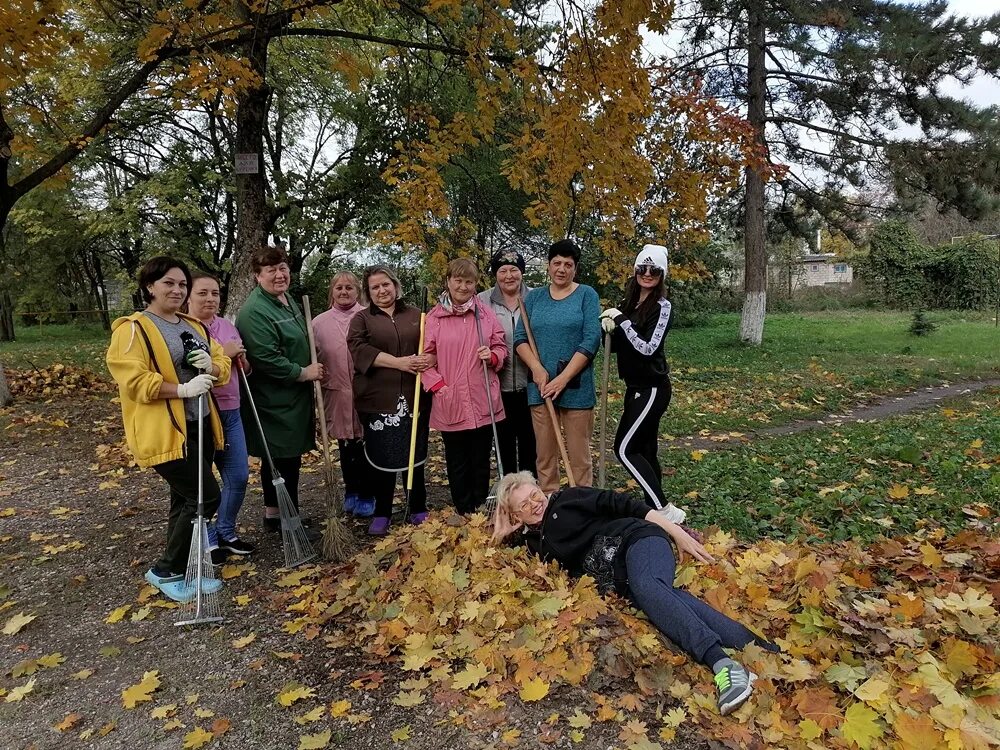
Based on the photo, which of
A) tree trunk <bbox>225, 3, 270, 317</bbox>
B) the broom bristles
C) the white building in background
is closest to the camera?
the broom bristles

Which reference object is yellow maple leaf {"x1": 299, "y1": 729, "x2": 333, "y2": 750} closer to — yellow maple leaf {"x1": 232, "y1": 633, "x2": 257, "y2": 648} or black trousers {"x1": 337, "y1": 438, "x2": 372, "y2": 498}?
yellow maple leaf {"x1": 232, "y1": 633, "x2": 257, "y2": 648}

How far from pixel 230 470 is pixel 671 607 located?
109 inches

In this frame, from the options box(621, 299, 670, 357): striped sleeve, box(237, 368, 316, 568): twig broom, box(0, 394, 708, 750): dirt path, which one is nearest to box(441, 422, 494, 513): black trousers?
box(0, 394, 708, 750): dirt path

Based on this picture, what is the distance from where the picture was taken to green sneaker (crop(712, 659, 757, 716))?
2352 millimetres

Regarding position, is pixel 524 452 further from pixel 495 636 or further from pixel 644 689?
pixel 644 689

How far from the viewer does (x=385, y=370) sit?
4246 millimetres

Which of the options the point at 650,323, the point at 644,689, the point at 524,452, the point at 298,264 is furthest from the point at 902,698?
the point at 298,264

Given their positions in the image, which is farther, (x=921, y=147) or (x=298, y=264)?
(x=298, y=264)

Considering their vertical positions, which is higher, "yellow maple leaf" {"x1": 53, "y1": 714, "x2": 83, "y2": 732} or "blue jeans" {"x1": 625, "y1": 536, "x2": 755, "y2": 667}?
"blue jeans" {"x1": 625, "y1": 536, "x2": 755, "y2": 667}

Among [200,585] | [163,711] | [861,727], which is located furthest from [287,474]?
[861,727]

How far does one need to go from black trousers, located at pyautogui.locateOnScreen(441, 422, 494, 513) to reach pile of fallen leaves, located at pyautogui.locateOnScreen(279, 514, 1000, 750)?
1.95ft

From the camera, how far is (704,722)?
92.9 inches

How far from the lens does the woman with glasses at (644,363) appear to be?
13.0 feet

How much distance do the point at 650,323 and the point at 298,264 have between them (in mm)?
14399
